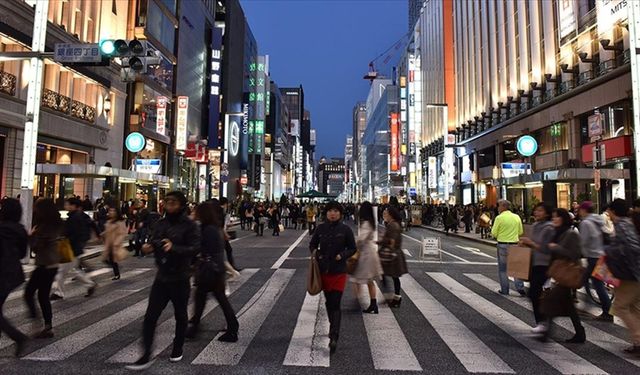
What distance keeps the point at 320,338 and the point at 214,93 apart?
51006mm

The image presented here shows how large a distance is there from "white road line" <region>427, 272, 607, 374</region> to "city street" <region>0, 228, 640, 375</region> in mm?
14

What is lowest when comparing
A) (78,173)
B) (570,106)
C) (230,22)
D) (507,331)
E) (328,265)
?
(507,331)

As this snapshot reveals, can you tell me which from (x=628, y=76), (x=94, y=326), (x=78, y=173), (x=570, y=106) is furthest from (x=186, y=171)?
(x=94, y=326)

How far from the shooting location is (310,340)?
5.79m

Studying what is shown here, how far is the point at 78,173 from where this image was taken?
20.7 metres

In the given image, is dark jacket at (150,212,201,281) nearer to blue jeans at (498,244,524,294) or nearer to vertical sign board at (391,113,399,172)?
blue jeans at (498,244,524,294)

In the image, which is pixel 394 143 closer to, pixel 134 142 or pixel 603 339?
pixel 134 142

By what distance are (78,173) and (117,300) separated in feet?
49.3

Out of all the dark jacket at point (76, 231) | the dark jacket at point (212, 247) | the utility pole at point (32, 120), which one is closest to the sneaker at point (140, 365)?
the dark jacket at point (212, 247)

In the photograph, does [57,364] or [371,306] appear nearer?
[57,364]

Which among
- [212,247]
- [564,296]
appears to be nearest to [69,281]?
[212,247]

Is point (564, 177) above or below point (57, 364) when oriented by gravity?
above

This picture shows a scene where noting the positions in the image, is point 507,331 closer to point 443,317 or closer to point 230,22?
point 443,317

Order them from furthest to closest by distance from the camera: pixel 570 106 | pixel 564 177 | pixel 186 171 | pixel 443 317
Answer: pixel 186 171 → pixel 570 106 → pixel 564 177 → pixel 443 317
